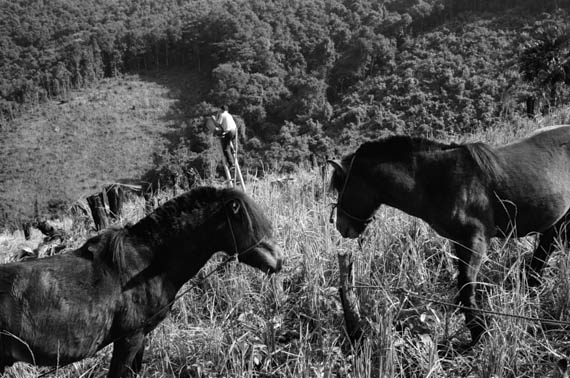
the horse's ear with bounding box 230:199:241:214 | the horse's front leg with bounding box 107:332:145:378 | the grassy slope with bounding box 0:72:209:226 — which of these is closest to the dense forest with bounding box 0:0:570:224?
the grassy slope with bounding box 0:72:209:226

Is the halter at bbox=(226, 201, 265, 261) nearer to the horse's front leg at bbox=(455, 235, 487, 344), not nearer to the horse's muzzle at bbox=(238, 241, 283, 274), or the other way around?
the horse's muzzle at bbox=(238, 241, 283, 274)

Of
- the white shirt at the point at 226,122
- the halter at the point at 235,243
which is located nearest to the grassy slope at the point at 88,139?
the white shirt at the point at 226,122

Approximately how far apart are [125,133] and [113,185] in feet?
313

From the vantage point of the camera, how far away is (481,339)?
361 cm

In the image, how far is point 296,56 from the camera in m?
113

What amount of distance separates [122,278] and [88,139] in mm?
101492

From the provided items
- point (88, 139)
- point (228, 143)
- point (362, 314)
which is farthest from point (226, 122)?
point (88, 139)

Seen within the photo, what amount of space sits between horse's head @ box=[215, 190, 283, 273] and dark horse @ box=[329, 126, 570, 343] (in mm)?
855

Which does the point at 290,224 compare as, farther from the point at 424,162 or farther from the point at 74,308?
the point at 74,308

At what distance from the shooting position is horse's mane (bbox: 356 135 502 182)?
3.79m

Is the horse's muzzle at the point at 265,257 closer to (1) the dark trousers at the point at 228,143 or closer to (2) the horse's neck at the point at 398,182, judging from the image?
(2) the horse's neck at the point at 398,182

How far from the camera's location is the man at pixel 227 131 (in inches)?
320

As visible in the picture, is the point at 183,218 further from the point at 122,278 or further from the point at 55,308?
the point at 55,308

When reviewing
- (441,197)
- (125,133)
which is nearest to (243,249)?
(441,197)
